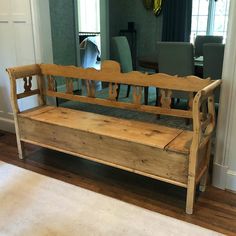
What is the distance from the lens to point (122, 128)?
7.06ft

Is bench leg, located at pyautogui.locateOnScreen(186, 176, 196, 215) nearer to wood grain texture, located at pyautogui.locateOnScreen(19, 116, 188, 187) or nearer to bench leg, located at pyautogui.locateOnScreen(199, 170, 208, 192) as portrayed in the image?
wood grain texture, located at pyautogui.locateOnScreen(19, 116, 188, 187)

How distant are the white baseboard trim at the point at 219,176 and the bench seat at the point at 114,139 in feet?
1.19

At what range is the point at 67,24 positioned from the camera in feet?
13.7

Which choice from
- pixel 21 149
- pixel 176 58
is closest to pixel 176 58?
pixel 176 58

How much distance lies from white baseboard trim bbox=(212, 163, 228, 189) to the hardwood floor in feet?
0.16

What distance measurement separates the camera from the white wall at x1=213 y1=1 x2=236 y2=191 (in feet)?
6.08

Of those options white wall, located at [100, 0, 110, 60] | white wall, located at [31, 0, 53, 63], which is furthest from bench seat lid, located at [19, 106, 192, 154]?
white wall, located at [100, 0, 110, 60]

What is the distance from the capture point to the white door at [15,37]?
8.91 ft

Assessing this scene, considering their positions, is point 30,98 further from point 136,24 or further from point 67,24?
point 136,24

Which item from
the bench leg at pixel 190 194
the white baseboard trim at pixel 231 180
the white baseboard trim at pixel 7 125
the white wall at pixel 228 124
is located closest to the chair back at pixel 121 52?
the white baseboard trim at pixel 7 125

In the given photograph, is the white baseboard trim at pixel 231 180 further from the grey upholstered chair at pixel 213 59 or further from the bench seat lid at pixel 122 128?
the grey upholstered chair at pixel 213 59

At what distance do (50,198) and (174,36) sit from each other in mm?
4681

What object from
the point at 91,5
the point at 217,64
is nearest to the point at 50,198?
the point at 217,64

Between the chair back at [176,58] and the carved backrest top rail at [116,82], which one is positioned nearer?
the carved backrest top rail at [116,82]
